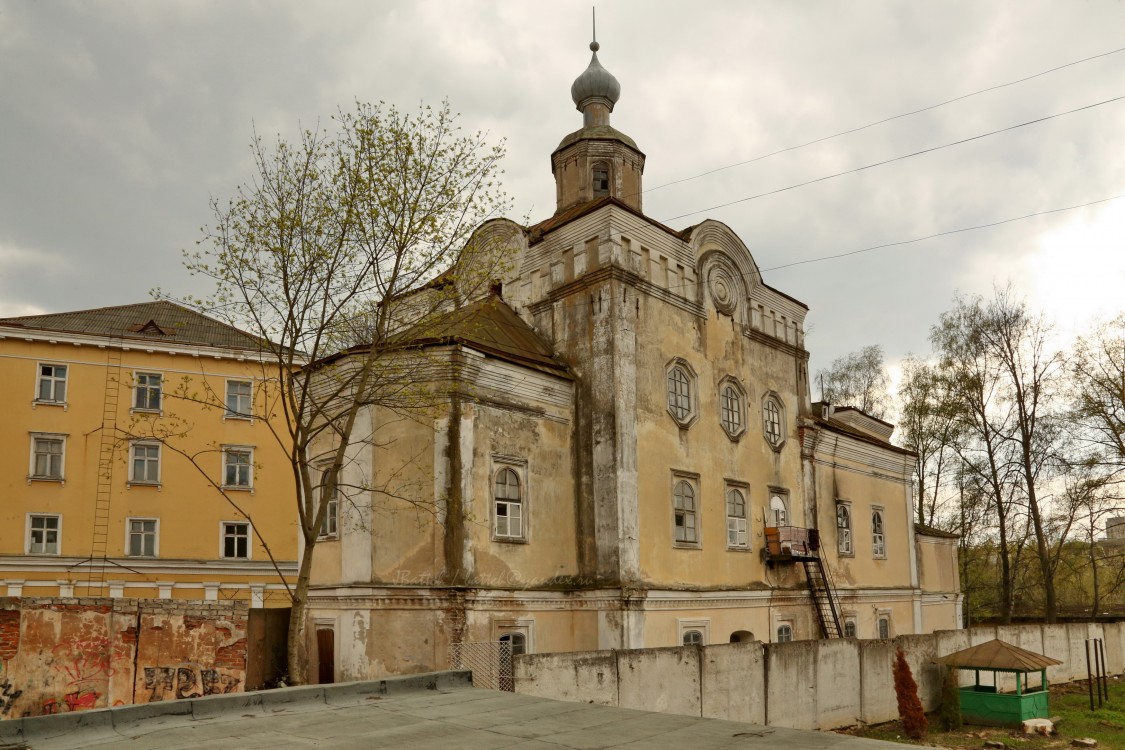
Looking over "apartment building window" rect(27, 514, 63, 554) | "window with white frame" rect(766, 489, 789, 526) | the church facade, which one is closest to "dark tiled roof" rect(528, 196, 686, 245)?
the church facade

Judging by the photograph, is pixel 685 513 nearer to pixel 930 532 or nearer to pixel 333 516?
pixel 333 516

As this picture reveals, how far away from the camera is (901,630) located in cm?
2892

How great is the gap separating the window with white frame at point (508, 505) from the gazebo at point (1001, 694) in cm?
1046

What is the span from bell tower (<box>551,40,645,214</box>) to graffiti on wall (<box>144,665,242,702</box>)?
15.1 metres

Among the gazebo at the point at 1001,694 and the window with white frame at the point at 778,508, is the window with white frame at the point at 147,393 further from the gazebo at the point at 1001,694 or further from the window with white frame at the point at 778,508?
the gazebo at the point at 1001,694

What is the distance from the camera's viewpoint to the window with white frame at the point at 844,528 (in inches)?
1048

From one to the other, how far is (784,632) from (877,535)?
699cm

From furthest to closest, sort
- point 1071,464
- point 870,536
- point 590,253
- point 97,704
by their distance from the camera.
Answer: point 1071,464 → point 870,536 → point 590,253 → point 97,704

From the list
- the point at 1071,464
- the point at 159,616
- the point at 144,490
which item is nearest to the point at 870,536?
the point at 1071,464

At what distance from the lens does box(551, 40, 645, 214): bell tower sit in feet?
83.5

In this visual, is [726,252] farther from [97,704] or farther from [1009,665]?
[97,704]

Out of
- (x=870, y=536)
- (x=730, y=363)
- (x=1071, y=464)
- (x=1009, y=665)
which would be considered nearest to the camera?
(x=1009, y=665)

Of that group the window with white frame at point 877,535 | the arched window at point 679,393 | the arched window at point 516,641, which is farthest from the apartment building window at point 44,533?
the window with white frame at point 877,535

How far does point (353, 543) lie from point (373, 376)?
3317 millimetres
